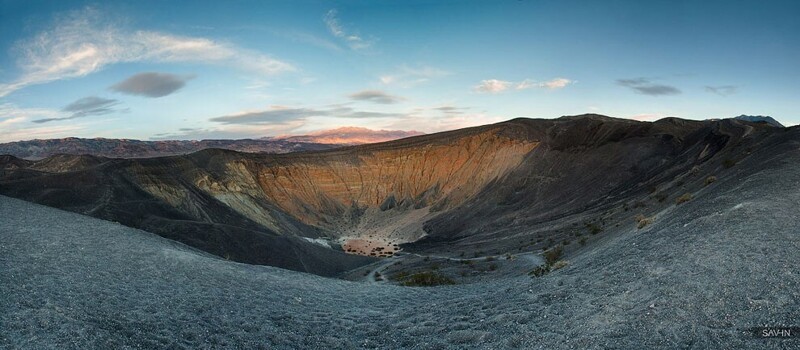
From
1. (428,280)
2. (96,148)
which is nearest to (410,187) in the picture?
(428,280)

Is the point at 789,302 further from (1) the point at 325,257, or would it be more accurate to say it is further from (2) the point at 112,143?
(2) the point at 112,143

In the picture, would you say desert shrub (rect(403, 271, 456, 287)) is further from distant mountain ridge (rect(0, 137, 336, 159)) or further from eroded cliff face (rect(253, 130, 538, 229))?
distant mountain ridge (rect(0, 137, 336, 159))

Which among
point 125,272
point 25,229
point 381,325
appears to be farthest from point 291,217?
point 381,325

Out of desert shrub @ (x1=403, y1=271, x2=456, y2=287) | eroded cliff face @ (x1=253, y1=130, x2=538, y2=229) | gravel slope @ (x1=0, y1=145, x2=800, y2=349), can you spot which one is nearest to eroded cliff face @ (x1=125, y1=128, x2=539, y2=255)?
eroded cliff face @ (x1=253, y1=130, x2=538, y2=229)

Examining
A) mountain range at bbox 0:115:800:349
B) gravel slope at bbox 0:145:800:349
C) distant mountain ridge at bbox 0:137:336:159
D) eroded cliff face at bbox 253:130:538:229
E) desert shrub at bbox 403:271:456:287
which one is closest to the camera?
gravel slope at bbox 0:145:800:349

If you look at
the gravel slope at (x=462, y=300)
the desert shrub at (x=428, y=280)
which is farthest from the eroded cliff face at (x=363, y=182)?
the gravel slope at (x=462, y=300)

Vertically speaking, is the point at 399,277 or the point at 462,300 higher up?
the point at 462,300

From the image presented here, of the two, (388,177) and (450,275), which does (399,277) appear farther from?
(388,177)

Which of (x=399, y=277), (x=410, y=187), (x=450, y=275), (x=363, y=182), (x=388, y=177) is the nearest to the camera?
(x=450, y=275)

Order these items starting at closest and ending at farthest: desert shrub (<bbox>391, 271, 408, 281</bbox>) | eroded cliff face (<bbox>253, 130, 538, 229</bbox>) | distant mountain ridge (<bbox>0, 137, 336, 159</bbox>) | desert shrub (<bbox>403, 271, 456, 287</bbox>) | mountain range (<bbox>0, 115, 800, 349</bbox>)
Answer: mountain range (<bbox>0, 115, 800, 349</bbox>)
desert shrub (<bbox>403, 271, 456, 287</bbox>)
desert shrub (<bbox>391, 271, 408, 281</bbox>)
eroded cliff face (<bbox>253, 130, 538, 229</bbox>)
distant mountain ridge (<bbox>0, 137, 336, 159</bbox>)
